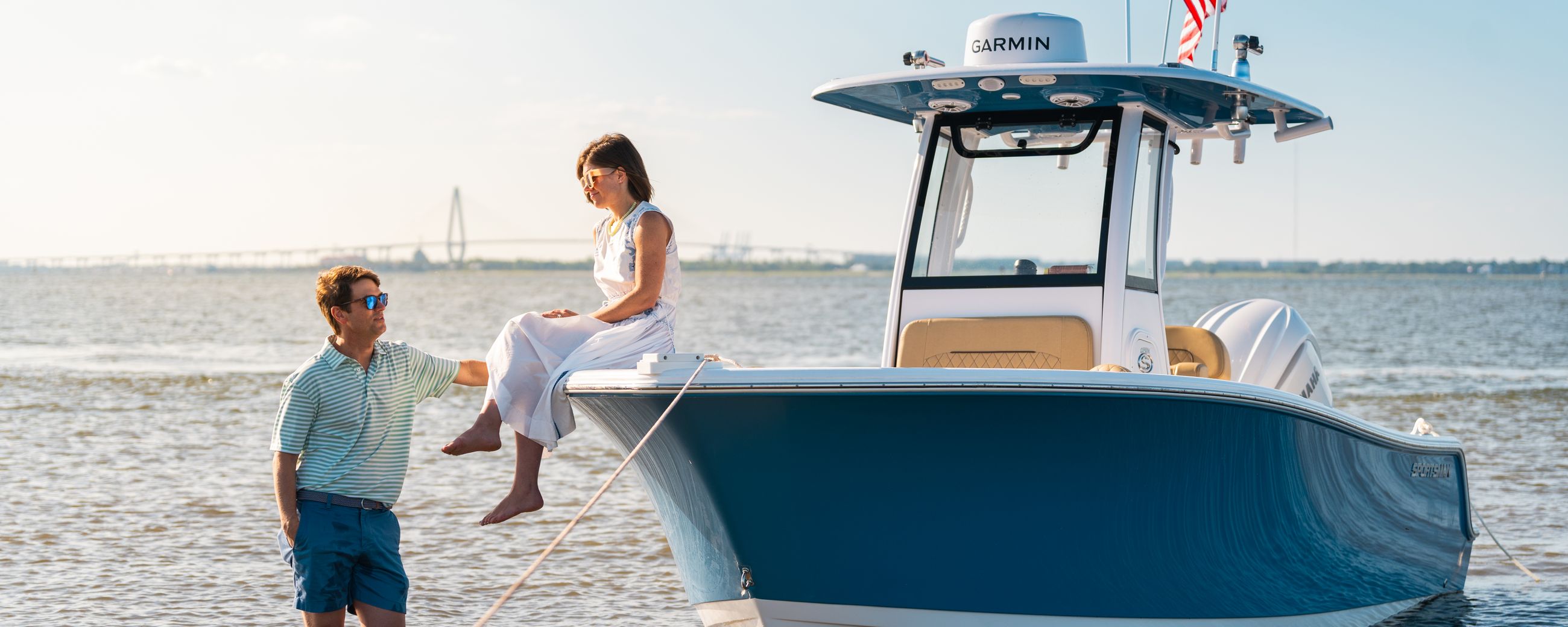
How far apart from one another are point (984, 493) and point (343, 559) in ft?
7.13

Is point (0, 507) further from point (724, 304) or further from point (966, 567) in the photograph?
point (724, 304)

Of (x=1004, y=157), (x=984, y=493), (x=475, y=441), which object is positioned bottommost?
(x=984, y=493)

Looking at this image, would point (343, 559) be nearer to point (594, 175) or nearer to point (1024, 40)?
point (594, 175)

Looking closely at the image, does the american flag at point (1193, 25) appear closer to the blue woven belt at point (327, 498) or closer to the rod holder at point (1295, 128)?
the rod holder at point (1295, 128)

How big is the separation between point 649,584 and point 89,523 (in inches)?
157

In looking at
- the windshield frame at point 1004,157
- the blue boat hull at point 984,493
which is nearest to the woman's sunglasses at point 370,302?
the blue boat hull at point 984,493

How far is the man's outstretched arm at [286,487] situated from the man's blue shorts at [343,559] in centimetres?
6

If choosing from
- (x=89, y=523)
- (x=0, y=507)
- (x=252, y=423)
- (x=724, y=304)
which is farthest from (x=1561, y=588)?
(x=724, y=304)

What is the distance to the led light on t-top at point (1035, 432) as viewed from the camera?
199 inches

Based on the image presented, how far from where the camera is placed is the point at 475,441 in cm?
472

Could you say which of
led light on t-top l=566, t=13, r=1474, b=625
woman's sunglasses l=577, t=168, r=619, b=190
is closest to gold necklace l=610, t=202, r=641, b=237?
woman's sunglasses l=577, t=168, r=619, b=190

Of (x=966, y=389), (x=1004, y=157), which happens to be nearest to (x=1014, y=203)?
(x=1004, y=157)

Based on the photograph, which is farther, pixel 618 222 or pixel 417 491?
pixel 417 491

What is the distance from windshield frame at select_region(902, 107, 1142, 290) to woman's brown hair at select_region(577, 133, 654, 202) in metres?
1.78
